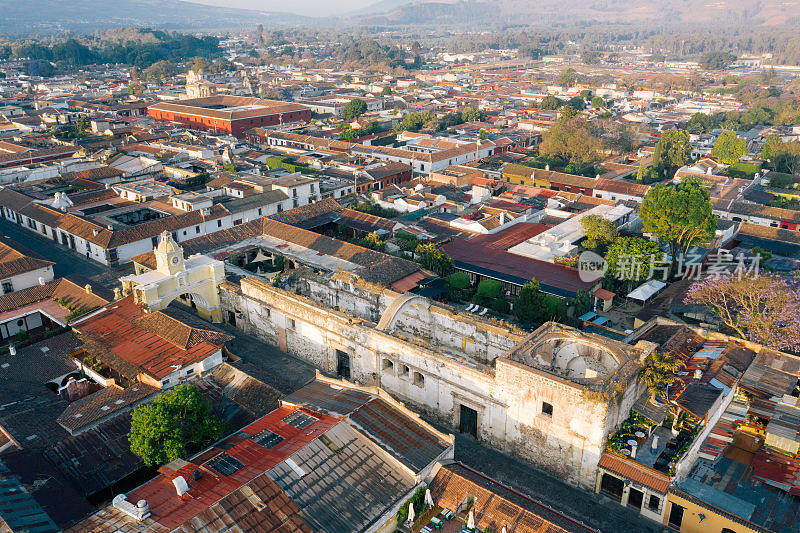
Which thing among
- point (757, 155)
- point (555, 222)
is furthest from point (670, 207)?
point (757, 155)

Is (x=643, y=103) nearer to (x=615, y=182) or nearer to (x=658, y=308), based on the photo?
(x=615, y=182)

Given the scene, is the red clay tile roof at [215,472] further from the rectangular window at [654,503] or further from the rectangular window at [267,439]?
the rectangular window at [654,503]

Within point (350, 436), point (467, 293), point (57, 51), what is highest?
point (57, 51)

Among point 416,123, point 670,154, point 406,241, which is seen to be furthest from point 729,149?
point 406,241

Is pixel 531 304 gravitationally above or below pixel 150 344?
below

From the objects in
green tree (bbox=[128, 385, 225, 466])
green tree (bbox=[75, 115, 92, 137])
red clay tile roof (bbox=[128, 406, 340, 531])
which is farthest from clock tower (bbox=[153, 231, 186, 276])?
green tree (bbox=[75, 115, 92, 137])

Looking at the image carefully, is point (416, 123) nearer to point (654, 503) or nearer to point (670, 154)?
point (670, 154)
